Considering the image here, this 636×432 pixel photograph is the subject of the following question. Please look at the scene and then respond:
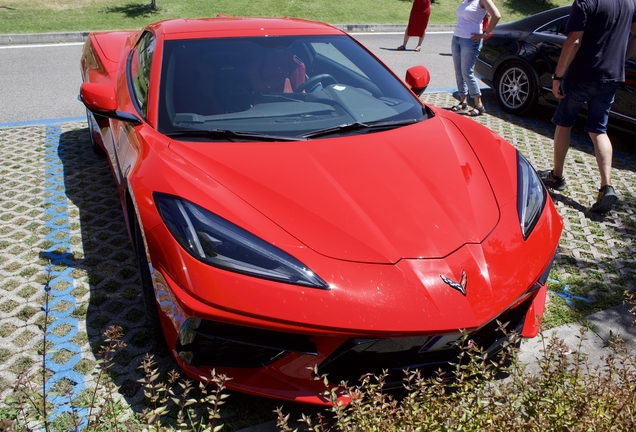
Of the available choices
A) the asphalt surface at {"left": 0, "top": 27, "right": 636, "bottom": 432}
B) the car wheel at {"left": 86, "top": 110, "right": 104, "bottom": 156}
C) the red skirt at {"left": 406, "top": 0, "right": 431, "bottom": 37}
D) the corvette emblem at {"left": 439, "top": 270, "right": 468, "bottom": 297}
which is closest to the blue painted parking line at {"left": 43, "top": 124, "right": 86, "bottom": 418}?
the asphalt surface at {"left": 0, "top": 27, "right": 636, "bottom": 432}

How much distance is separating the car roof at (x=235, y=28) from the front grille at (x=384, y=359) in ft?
7.78

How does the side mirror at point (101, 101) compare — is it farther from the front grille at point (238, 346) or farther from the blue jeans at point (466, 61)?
the blue jeans at point (466, 61)

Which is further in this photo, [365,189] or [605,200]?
[605,200]

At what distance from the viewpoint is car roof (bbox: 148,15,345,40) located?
3.81 m

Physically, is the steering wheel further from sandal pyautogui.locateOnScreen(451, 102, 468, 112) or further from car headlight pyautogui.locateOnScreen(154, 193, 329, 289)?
sandal pyautogui.locateOnScreen(451, 102, 468, 112)

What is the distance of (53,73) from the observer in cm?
927

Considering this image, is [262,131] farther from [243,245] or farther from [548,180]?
[548,180]

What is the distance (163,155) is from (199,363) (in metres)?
1.10

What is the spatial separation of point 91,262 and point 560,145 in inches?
153

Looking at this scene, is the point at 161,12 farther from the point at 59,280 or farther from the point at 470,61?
the point at 59,280

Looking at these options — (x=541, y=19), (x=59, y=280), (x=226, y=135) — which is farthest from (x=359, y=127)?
(x=541, y=19)

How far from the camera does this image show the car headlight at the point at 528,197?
2.83m

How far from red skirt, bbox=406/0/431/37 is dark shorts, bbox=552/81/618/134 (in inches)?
320

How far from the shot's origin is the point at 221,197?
2.62 metres
